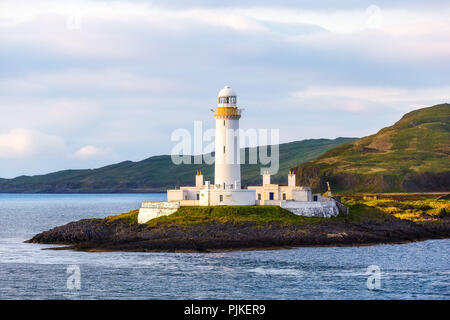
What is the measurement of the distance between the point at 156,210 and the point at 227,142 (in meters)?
11.2

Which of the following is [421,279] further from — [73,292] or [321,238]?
[73,292]

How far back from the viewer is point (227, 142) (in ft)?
264

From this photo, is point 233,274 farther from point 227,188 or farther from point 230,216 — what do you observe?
point 227,188

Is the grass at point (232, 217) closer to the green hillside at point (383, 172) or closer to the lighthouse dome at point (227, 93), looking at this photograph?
the lighthouse dome at point (227, 93)

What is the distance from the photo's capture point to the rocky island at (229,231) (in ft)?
230

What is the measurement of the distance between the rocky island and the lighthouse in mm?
4465

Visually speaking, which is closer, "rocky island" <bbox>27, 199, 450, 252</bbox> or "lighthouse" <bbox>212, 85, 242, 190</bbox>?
"rocky island" <bbox>27, 199, 450, 252</bbox>

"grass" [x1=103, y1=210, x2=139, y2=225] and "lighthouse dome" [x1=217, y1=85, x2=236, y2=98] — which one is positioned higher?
"lighthouse dome" [x1=217, y1=85, x2=236, y2=98]

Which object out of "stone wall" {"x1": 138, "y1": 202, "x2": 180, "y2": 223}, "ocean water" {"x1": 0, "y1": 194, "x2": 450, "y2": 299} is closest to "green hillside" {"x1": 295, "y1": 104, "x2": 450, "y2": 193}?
"ocean water" {"x1": 0, "y1": 194, "x2": 450, "y2": 299}

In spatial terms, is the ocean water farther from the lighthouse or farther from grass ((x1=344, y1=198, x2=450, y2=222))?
grass ((x1=344, y1=198, x2=450, y2=222))

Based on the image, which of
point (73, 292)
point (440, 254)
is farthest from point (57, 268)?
point (440, 254)

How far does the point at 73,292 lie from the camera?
50.2 meters

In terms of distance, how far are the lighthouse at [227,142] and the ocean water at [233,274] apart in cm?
1469

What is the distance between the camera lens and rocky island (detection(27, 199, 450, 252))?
70062 millimetres
